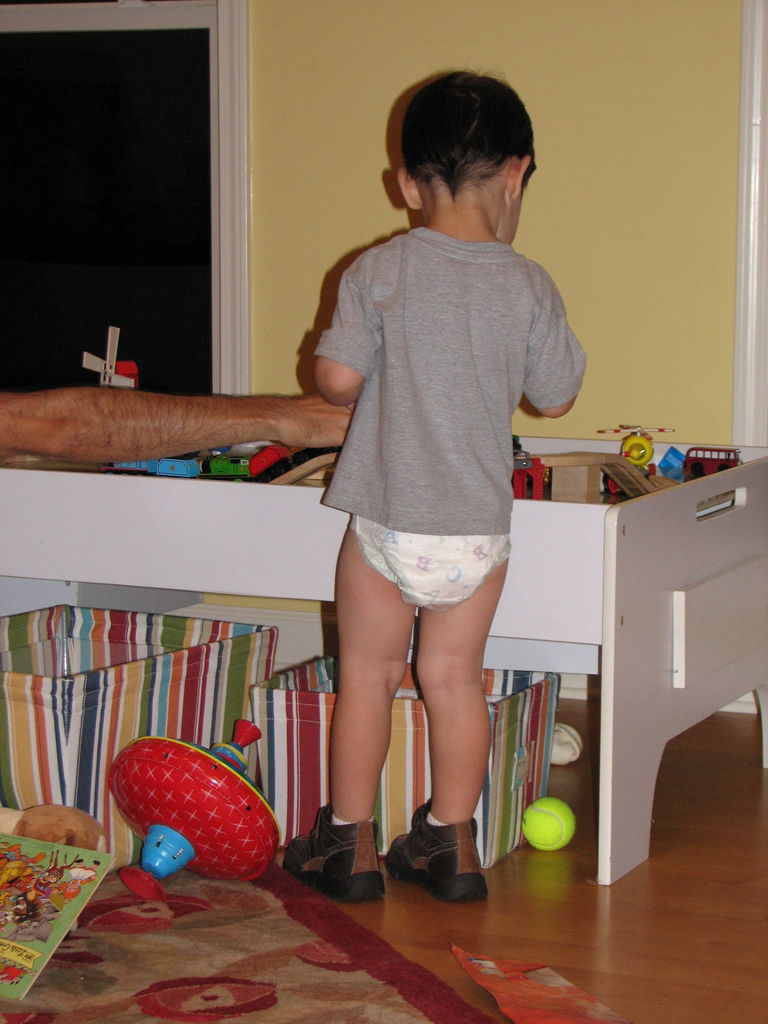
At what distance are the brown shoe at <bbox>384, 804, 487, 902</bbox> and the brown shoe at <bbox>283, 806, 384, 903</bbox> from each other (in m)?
0.05

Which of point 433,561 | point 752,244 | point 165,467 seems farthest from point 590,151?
point 433,561

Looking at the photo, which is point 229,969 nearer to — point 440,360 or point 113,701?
point 113,701

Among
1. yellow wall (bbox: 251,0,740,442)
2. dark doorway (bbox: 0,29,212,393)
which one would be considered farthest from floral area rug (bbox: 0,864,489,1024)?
dark doorway (bbox: 0,29,212,393)

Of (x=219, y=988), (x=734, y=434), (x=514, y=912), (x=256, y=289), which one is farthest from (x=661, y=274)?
(x=219, y=988)

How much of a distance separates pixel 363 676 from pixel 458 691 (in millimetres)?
114

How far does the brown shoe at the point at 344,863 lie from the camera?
137cm

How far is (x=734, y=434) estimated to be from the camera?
231 centimetres

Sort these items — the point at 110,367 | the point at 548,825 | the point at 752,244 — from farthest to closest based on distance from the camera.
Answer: the point at 752,244 < the point at 110,367 < the point at 548,825

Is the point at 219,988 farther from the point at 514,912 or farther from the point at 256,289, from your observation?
the point at 256,289

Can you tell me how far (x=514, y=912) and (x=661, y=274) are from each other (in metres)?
1.41

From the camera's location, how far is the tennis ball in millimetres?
1542

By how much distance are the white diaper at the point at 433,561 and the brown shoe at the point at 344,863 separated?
291 mm

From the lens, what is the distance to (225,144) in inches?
99.5

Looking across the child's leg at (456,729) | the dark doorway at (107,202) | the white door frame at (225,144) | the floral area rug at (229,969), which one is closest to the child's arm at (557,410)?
the child's leg at (456,729)
